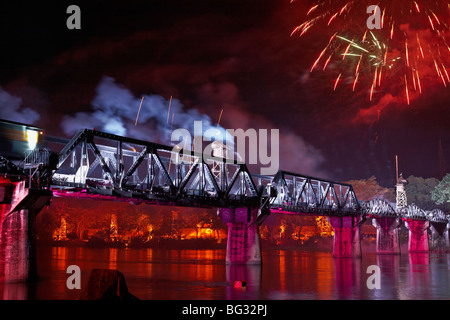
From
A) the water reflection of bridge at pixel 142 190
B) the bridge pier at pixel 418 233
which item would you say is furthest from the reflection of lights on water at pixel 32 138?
the bridge pier at pixel 418 233

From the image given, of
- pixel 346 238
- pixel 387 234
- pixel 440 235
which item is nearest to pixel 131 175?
pixel 346 238

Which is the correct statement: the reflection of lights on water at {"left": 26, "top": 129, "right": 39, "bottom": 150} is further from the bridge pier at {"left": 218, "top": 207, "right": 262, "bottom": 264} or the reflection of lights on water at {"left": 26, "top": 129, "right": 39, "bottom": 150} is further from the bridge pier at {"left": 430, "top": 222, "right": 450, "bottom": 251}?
the bridge pier at {"left": 430, "top": 222, "right": 450, "bottom": 251}

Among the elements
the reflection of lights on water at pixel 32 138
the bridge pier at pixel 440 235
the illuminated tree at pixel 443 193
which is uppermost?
the illuminated tree at pixel 443 193

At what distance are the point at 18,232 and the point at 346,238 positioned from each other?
81753mm

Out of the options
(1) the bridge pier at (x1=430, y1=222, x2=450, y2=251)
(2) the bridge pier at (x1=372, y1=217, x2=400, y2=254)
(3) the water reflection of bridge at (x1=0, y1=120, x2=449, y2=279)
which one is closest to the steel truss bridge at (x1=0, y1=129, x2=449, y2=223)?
(3) the water reflection of bridge at (x1=0, y1=120, x2=449, y2=279)

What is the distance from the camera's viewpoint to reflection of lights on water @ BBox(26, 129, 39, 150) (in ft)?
158

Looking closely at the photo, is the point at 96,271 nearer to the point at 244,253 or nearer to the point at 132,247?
the point at 244,253

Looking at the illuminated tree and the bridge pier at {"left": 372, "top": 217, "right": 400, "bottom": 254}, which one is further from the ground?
the illuminated tree

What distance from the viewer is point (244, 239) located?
73375mm

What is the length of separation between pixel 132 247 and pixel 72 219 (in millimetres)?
24650

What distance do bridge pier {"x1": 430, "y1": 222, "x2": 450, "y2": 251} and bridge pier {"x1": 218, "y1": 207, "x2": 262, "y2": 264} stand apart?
111 meters

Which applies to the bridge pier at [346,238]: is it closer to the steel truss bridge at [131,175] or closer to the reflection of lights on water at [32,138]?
the steel truss bridge at [131,175]

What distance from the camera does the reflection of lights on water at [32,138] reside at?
158 ft

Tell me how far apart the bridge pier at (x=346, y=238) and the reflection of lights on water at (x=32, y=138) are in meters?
78.0
